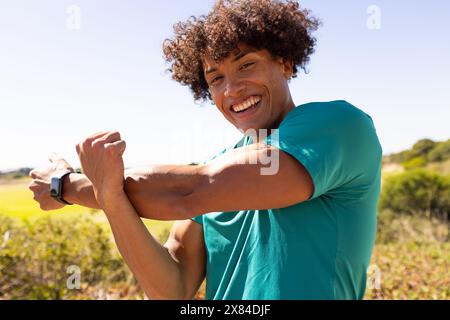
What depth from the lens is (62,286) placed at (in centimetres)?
542

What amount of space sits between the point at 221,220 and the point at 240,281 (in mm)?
274

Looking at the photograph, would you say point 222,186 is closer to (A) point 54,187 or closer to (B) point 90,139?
(B) point 90,139

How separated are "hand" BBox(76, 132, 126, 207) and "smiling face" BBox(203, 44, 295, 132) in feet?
1.88

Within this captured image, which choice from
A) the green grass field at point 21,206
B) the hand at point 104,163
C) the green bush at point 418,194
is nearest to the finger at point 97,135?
the hand at point 104,163

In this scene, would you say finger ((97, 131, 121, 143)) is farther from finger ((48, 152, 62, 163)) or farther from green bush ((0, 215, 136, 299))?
green bush ((0, 215, 136, 299))

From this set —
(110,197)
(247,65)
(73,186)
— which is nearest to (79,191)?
(73,186)

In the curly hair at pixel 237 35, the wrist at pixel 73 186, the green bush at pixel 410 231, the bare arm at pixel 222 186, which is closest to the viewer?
the bare arm at pixel 222 186

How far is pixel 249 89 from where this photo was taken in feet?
7.41

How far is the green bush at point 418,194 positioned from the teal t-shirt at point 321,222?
1163 cm

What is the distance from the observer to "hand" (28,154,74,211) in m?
2.18

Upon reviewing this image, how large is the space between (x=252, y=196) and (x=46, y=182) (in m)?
0.96

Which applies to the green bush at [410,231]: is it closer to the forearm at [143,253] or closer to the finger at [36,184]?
the forearm at [143,253]

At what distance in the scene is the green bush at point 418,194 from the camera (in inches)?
512

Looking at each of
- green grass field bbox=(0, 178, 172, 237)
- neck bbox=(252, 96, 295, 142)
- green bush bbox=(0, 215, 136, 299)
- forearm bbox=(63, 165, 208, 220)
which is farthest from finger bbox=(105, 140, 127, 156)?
green grass field bbox=(0, 178, 172, 237)
